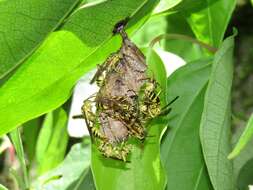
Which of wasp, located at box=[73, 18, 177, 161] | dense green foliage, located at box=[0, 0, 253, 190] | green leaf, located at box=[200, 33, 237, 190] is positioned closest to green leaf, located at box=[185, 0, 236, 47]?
dense green foliage, located at box=[0, 0, 253, 190]

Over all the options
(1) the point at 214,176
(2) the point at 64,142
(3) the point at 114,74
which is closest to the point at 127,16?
(3) the point at 114,74

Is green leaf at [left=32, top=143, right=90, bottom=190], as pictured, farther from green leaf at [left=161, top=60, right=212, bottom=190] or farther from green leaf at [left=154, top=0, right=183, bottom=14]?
green leaf at [left=154, top=0, right=183, bottom=14]

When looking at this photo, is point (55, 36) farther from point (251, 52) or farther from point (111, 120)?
point (251, 52)

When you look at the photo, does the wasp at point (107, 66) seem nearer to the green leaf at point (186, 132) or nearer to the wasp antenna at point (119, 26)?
the wasp antenna at point (119, 26)

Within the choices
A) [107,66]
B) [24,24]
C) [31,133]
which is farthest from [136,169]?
[31,133]

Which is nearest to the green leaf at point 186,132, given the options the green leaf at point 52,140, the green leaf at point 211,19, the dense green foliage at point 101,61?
the dense green foliage at point 101,61
